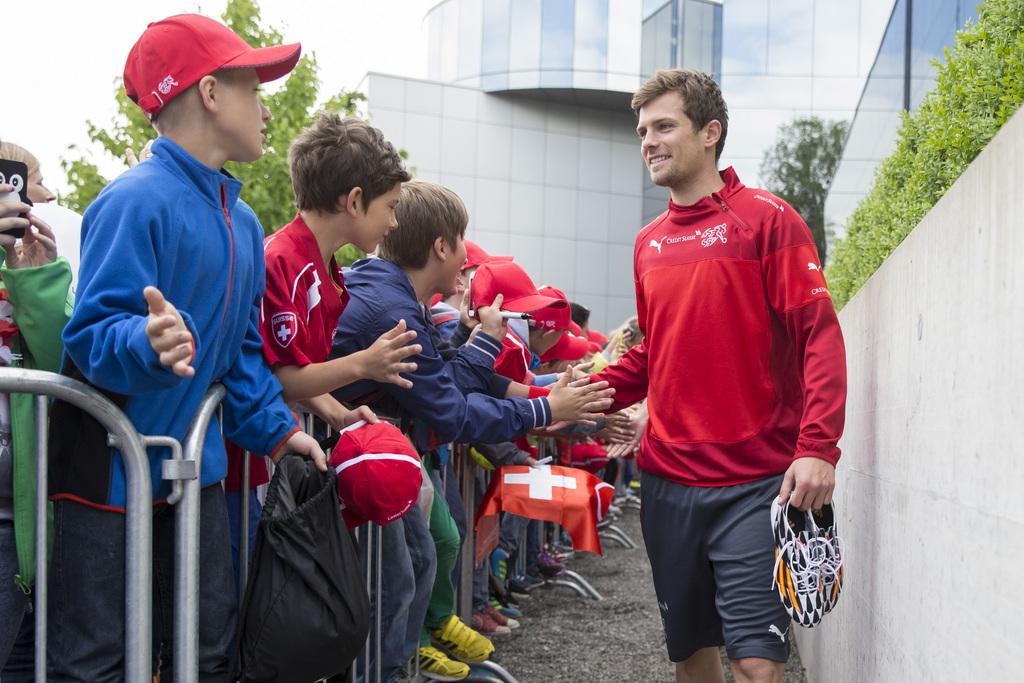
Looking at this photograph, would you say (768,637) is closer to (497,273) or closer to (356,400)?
(356,400)

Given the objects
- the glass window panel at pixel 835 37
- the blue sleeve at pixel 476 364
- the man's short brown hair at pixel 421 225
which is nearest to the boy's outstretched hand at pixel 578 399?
the blue sleeve at pixel 476 364

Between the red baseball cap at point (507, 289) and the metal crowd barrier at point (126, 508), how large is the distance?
2368 mm

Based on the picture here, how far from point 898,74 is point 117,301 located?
592cm

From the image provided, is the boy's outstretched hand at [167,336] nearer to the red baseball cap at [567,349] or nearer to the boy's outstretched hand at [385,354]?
the boy's outstretched hand at [385,354]

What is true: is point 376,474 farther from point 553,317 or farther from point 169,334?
point 553,317

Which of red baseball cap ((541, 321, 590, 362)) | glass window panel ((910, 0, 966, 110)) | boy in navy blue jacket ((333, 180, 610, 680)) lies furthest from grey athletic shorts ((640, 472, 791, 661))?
red baseball cap ((541, 321, 590, 362))

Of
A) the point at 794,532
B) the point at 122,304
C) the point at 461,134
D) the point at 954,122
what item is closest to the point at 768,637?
the point at 794,532

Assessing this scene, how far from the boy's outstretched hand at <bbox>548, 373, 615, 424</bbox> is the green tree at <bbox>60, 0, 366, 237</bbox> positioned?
12.4 metres

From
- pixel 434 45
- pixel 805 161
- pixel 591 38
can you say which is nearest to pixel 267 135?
pixel 805 161

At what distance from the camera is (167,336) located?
218cm

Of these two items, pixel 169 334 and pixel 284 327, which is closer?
pixel 169 334

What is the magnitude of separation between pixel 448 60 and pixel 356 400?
1432 inches

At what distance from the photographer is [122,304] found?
7.84 ft

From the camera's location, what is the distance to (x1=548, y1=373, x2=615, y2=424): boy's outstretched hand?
4.09m
